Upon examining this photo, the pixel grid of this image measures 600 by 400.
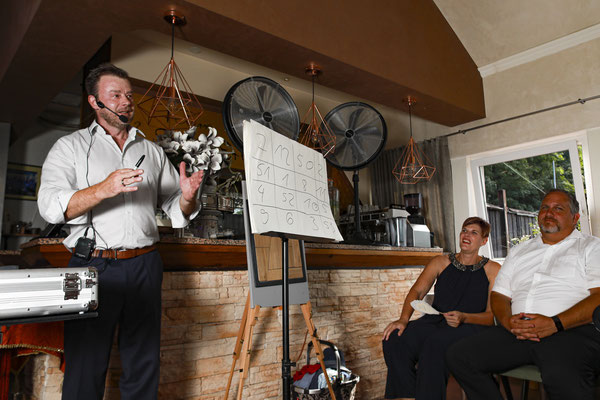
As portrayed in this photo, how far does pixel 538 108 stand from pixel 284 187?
3.61 meters

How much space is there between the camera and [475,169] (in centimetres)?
484

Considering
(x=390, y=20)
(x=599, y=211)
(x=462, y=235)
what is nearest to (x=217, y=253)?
(x=462, y=235)

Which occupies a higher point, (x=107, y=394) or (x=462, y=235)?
(x=462, y=235)

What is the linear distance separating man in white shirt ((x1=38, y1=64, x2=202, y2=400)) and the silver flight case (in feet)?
1.48

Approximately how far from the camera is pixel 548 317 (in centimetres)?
207

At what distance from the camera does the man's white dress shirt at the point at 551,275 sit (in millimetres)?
2182

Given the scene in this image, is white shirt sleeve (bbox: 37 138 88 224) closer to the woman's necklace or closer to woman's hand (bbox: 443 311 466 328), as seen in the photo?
woman's hand (bbox: 443 311 466 328)

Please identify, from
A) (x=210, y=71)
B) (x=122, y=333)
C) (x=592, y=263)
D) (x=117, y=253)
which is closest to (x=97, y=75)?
(x=117, y=253)

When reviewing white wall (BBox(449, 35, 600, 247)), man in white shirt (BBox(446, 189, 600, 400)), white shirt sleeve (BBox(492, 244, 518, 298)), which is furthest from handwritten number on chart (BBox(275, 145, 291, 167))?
white wall (BBox(449, 35, 600, 247))

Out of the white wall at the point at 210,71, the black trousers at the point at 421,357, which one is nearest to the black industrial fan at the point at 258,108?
the white wall at the point at 210,71

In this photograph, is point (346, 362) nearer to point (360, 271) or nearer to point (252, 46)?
point (360, 271)

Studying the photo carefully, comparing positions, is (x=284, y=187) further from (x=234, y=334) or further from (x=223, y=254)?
(x=234, y=334)

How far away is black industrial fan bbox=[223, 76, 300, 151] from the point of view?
8.90 feet

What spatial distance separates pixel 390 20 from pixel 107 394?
11.6 ft
